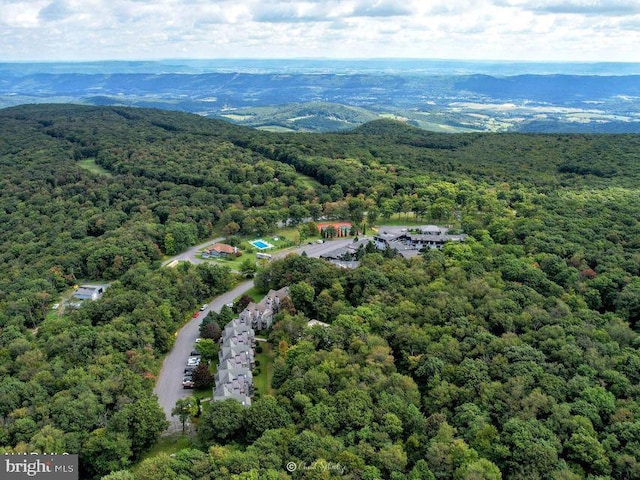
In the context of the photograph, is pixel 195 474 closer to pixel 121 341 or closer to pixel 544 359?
pixel 121 341

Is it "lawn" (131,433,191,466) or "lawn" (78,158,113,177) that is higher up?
"lawn" (78,158,113,177)

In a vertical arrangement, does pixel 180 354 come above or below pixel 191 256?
below

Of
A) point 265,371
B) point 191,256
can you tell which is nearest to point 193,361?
point 265,371

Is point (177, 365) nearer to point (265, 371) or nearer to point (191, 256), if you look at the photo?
point (265, 371)

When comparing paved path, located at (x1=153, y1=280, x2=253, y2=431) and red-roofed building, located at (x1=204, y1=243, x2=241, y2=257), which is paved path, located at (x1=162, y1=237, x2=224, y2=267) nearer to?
red-roofed building, located at (x1=204, y1=243, x2=241, y2=257)

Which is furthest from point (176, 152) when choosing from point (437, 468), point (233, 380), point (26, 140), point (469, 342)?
point (437, 468)

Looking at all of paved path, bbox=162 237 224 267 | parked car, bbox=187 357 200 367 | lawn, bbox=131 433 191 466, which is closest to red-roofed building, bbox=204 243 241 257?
paved path, bbox=162 237 224 267
